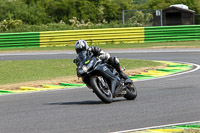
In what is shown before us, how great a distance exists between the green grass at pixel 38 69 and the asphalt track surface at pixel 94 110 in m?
3.49

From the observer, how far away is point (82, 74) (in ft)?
31.4

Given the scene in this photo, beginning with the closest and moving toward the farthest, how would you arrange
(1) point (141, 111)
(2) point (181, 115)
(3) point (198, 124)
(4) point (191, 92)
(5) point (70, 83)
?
(3) point (198, 124) → (2) point (181, 115) → (1) point (141, 111) → (4) point (191, 92) → (5) point (70, 83)

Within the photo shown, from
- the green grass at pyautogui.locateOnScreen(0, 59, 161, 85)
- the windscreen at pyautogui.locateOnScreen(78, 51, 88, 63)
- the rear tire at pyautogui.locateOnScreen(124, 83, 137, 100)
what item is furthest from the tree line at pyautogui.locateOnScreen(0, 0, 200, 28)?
the windscreen at pyautogui.locateOnScreen(78, 51, 88, 63)

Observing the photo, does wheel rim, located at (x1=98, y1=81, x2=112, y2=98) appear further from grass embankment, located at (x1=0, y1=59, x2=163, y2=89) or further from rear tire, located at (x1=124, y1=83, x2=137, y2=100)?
grass embankment, located at (x1=0, y1=59, x2=163, y2=89)

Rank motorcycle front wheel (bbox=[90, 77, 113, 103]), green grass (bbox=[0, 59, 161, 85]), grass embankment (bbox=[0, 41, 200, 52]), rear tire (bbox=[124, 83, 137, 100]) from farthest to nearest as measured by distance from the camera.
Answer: grass embankment (bbox=[0, 41, 200, 52]), green grass (bbox=[0, 59, 161, 85]), rear tire (bbox=[124, 83, 137, 100]), motorcycle front wheel (bbox=[90, 77, 113, 103])

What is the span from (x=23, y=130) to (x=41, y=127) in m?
0.30

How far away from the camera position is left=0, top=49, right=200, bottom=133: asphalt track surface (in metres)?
7.46

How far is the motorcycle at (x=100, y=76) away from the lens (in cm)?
950

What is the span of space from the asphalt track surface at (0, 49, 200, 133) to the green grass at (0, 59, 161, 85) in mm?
3488

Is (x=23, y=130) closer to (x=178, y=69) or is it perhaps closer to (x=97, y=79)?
(x=97, y=79)

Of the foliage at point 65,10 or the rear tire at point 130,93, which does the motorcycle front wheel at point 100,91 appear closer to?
the rear tire at point 130,93

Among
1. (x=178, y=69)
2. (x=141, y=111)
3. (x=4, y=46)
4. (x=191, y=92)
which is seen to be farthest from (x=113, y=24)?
(x=141, y=111)

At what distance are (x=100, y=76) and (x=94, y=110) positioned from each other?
36.9 inches

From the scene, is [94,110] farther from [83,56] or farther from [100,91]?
[83,56]
